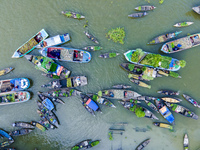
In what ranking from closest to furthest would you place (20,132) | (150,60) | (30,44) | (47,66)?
(150,60), (47,66), (30,44), (20,132)

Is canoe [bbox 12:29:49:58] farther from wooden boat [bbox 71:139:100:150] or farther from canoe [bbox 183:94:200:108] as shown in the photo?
canoe [bbox 183:94:200:108]

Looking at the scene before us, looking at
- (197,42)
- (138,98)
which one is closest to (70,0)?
(138,98)

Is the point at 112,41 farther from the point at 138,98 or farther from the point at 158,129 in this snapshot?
the point at 158,129

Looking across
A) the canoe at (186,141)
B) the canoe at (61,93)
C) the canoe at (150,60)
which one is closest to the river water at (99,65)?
the canoe at (186,141)

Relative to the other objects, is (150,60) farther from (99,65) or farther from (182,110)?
(182,110)

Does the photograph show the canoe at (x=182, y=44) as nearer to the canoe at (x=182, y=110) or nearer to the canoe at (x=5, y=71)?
the canoe at (x=182, y=110)

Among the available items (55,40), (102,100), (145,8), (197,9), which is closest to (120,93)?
(102,100)
